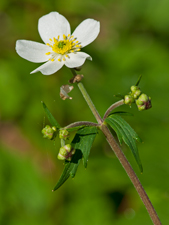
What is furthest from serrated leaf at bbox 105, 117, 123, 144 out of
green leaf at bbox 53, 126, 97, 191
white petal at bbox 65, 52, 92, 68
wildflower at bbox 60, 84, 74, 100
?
white petal at bbox 65, 52, 92, 68

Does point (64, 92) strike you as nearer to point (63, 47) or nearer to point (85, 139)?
point (85, 139)

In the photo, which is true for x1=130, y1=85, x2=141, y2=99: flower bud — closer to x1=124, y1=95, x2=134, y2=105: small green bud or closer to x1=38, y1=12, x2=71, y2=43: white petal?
x1=124, y1=95, x2=134, y2=105: small green bud

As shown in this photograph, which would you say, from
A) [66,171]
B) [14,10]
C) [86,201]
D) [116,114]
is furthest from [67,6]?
[66,171]

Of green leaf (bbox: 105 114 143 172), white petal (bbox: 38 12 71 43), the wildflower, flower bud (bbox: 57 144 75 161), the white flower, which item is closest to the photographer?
flower bud (bbox: 57 144 75 161)

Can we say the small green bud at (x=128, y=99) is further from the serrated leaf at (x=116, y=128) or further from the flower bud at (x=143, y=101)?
the serrated leaf at (x=116, y=128)

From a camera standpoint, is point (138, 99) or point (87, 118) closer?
point (138, 99)

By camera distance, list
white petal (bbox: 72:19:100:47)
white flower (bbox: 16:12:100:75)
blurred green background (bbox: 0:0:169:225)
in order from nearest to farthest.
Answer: white flower (bbox: 16:12:100:75) → white petal (bbox: 72:19:100:47) → blurred green background (bbox: 0:0:169:225)

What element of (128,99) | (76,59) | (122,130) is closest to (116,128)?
(122,130)
